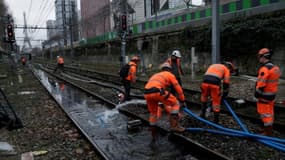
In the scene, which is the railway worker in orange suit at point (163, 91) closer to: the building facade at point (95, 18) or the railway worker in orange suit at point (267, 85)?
the railway worker in orange suit at point (267, 85)

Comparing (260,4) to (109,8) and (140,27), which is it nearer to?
(140,27)

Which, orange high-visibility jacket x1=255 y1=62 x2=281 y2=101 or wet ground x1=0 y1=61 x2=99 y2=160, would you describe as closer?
orange high-visibility jacket x1=255 y1=62 x2=281 y2=101

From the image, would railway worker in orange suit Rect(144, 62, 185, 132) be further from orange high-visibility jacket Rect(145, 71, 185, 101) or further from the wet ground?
the wet ground

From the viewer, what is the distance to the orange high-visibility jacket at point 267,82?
5887 millimetres

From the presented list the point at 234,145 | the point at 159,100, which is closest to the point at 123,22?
the point at 159,100

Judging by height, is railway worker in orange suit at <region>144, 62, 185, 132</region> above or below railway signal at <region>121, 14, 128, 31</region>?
below

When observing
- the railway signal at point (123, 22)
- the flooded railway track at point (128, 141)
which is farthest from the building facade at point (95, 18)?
the flooded railway track at point (128, 141)

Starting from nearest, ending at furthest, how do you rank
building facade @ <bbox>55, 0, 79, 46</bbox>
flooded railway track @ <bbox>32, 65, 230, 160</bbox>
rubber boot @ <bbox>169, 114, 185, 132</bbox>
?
flooded railway track @ <bbox>32, 65, 230, 160</bbox> < rubber boot @ <bbox>169, 114, 185, 132</bbox> < building facade @ <bbox>55, 0, 79, 46</bbox>

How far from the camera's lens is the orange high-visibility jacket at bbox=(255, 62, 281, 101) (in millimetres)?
5887

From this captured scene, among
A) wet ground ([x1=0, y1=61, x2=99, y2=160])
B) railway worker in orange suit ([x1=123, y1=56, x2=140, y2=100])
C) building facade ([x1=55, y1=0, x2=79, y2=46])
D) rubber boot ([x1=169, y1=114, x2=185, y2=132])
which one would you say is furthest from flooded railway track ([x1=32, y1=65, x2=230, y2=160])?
building facade ([x1=55, y1=0, x2=79, y2=46])

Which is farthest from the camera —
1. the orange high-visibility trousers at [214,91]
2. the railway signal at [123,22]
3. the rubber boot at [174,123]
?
the railway signal at [123,22]

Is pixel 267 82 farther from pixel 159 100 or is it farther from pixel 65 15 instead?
pixel 65 15

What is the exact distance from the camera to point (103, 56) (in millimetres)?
44812

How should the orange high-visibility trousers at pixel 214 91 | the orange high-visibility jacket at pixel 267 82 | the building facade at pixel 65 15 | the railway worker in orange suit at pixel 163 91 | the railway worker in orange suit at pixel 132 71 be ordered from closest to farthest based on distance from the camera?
the orange high-visibility jacket at pixel 267 82
the railway worker in orange suit at pixel 163 91
the orange high-visibility trousers at pixel 214 91
the railway worker in orange suit at pixel 132 71
the building facade at pixel 65 15
